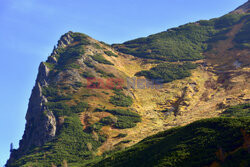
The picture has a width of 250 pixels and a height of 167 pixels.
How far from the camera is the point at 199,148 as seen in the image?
58219 millimetres

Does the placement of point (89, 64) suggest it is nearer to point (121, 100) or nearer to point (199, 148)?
point (121, 100)

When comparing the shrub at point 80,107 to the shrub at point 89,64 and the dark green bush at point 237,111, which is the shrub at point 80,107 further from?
the dark green bush at point 237,111

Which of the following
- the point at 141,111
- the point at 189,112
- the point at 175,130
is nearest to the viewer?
the point at 175,130

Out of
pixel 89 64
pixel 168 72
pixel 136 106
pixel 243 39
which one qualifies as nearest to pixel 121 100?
pixel 136 106

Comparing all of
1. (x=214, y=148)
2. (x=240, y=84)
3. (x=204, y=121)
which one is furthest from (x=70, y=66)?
(x=214, y=148)

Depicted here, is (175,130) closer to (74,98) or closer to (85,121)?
(85,121)

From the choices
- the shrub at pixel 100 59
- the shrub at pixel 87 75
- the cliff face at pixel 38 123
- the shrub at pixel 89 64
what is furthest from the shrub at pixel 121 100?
the shrub at pixel 100 59

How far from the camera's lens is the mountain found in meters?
65.6

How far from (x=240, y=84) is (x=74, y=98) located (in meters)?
80.2

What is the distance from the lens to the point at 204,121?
2736 inches

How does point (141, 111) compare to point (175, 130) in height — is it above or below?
above

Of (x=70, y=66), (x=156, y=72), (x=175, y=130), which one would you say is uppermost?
(x=70, y=66)

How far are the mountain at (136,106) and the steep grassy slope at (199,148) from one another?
225 mm

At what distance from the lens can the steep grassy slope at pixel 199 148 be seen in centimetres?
Result: 5236
